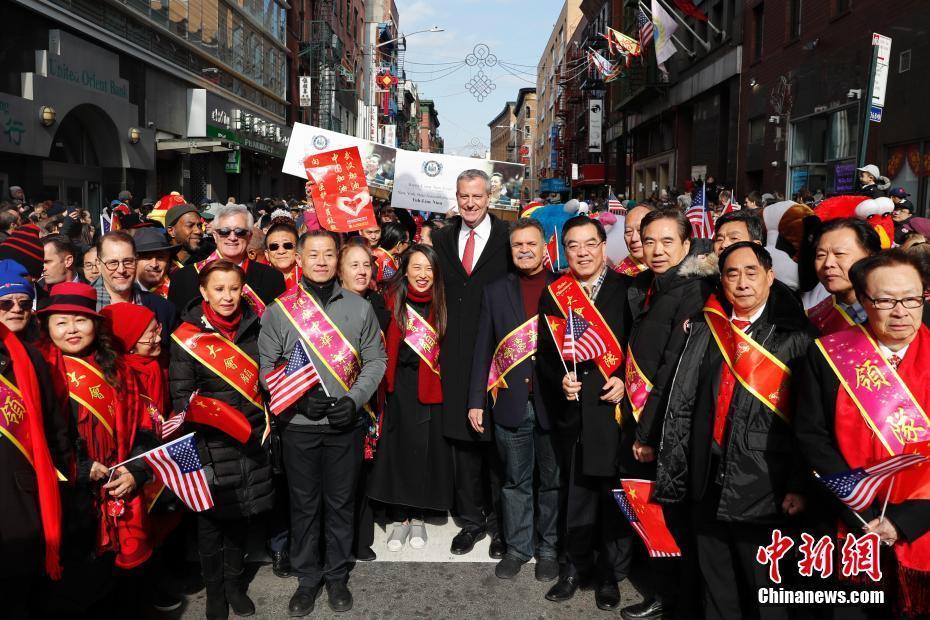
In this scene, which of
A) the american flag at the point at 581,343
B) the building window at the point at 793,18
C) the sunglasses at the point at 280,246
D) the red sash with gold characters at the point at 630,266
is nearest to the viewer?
the american flag at the point at 581,343

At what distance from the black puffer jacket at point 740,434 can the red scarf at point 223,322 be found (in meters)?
2.38

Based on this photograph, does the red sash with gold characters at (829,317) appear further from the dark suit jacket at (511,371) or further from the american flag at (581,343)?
the dark suit jacket at (511,371)

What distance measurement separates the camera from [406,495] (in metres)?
4.81

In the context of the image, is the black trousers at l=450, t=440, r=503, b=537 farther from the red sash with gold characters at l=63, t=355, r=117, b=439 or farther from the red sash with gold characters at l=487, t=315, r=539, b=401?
the red sash with gold characters at l=63, t=355, r=117, b=439

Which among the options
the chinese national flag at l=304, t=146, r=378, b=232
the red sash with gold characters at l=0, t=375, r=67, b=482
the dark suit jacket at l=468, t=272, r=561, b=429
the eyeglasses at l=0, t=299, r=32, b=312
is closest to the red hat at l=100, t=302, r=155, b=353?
the eyeglasses at l=0, t=299, r=32, b=312

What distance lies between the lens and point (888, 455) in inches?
106

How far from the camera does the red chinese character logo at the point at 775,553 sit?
319 cm

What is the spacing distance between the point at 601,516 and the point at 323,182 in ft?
12.2

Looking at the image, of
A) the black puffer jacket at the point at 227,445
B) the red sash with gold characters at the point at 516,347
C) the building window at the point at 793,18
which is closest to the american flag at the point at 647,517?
the red sash with gold characters at the point at 516,347

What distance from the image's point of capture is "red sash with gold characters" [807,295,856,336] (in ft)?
11.0

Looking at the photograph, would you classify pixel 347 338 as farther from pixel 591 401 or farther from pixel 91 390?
pixel 591 401

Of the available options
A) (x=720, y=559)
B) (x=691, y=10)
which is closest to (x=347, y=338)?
(x=720, y=559)

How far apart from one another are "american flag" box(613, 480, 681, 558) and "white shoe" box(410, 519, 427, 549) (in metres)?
1.76

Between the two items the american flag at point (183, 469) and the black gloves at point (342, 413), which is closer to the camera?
the american flag at point (183, 469)
